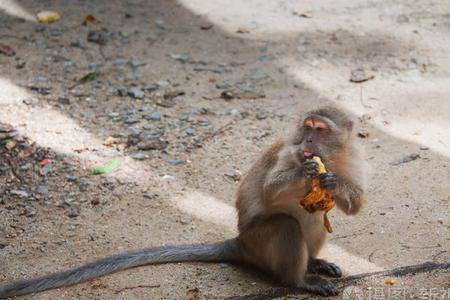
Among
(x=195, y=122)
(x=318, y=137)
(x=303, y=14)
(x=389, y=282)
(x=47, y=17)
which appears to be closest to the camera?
(x=318, y=137)

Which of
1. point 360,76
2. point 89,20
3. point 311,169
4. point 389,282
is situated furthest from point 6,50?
point 389,282

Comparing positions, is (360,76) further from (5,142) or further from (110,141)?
(5,142)

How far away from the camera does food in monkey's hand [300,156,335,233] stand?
4705 mm

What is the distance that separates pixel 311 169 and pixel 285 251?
2.17ft

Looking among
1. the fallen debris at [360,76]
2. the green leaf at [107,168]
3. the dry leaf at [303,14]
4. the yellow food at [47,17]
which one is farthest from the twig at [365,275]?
the yellow food at [47,17]

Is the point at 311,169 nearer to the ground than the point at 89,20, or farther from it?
farther from it

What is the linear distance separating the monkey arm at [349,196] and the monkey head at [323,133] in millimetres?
212

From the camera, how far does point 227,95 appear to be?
7.82m

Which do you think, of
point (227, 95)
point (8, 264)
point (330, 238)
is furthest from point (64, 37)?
point (330, 238)

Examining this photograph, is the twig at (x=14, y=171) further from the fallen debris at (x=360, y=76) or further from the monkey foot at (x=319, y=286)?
the fallen debris at (x=360, y=76)

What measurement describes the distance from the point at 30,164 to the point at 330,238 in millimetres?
2791

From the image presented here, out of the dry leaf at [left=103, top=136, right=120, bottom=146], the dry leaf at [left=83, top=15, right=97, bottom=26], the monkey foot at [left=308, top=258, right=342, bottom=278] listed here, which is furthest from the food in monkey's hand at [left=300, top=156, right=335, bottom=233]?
the dry leaf at [left=83, top=15, right=97, bottom=26]

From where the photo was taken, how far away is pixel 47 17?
29.5 ft

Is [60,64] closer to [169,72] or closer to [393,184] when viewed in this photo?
[169,72]
